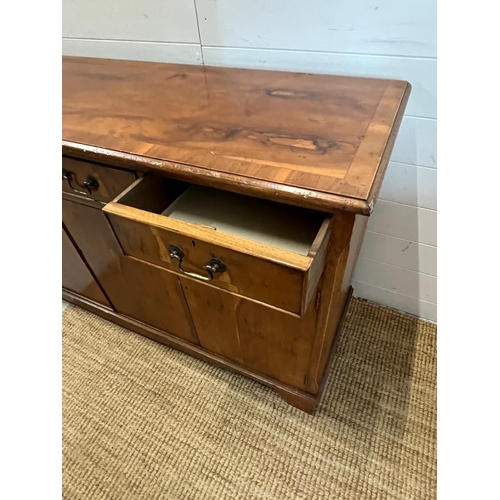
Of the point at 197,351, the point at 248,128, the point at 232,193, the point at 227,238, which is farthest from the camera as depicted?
the point at 197,351

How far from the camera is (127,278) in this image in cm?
99

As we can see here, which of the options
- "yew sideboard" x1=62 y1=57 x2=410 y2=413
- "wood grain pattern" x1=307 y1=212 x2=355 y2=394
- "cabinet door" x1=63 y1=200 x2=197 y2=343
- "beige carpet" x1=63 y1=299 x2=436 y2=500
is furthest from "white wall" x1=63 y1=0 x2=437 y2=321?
"cabinet door" x1=63 y1=200 x2=197 y2=343

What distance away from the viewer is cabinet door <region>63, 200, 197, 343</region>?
0.90 m

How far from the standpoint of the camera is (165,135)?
0.73m

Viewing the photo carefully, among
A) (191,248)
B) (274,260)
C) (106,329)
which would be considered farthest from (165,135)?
(106,329)

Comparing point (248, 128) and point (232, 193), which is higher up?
point (248, 128)

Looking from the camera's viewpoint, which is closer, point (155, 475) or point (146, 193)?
point (146, 193)

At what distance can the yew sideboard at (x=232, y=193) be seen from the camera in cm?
60

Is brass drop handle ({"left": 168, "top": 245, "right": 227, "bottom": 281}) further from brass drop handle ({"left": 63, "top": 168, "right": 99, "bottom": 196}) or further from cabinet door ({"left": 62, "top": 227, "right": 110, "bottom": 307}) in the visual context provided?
cabinet door ({"left": 62, "top": 227, "right": 110, "bottom": 307})

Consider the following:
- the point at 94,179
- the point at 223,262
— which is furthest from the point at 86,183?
the point at 223,262

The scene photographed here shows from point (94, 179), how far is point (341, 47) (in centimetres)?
60

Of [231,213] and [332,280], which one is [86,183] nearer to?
[231,213]

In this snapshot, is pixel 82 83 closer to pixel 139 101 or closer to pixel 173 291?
pixel 139 101
